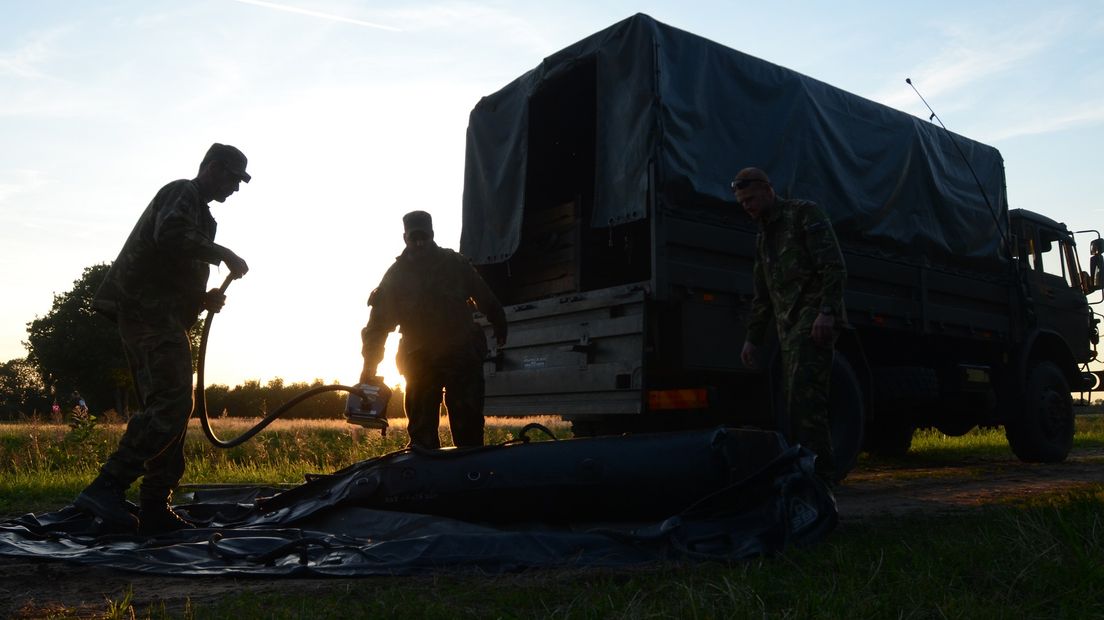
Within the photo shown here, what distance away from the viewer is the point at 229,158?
16.8 feet

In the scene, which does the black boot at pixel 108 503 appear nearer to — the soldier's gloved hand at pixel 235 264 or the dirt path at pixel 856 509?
the dirt path at pixel 856 509

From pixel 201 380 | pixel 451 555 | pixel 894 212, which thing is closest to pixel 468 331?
pixel 201 380

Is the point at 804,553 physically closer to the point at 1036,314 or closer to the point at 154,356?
the point at 154,356

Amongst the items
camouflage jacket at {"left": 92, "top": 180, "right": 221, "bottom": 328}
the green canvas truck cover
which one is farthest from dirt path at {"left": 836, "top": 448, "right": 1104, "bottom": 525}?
camouflage jacket at {"left": 92, "top": 180, "right": 221, "bottom": 328}

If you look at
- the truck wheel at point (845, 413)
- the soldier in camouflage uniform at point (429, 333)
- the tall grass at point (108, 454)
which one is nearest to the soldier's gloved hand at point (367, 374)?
the soldier in camouflage uniform at point (429, 333)

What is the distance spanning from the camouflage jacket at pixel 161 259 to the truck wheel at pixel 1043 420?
8006 millimetres

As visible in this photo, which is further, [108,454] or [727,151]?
[108,454]

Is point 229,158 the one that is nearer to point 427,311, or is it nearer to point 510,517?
point 427,311

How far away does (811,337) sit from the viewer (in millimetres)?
5305

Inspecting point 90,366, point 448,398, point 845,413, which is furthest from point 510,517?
point 90,366

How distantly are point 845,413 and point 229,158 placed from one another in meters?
4.80

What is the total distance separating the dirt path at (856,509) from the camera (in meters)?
3.29

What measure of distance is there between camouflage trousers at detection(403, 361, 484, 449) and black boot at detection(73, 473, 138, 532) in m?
1.59

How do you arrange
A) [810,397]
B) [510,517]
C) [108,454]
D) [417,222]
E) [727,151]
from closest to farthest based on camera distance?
[510,517]
[810,397]
[417,222]
[727,151]
[108,454]
